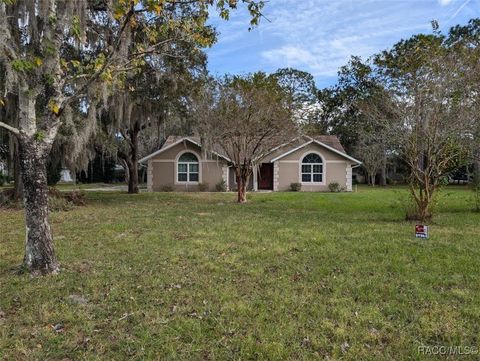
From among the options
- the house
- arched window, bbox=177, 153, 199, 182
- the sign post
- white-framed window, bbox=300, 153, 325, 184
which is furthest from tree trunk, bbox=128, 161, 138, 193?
the sign post

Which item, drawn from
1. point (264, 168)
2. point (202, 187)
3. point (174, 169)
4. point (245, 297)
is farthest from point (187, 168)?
point (245, 297)

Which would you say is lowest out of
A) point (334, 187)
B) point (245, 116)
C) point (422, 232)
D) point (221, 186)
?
point (422, 232)

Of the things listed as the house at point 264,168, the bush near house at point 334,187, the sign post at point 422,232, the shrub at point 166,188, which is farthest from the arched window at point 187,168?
the sign post at point 422,232

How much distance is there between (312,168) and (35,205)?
2343 cm

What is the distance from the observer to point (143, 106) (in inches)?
678

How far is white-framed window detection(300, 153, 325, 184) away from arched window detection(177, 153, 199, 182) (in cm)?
691

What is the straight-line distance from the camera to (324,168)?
27172 mm

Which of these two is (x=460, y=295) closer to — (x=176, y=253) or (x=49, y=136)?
(x=176, y=253)

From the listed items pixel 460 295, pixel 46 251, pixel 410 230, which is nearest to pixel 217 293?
pixel 46 251

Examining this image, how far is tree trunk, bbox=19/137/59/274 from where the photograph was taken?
16.5ft

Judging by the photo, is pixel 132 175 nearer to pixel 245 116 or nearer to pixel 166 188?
pixel 166 188

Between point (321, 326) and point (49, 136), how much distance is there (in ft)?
12.8

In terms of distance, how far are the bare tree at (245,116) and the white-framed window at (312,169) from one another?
35.9 feet

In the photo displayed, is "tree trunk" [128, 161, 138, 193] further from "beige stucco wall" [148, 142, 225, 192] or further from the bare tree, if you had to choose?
the bare tree
